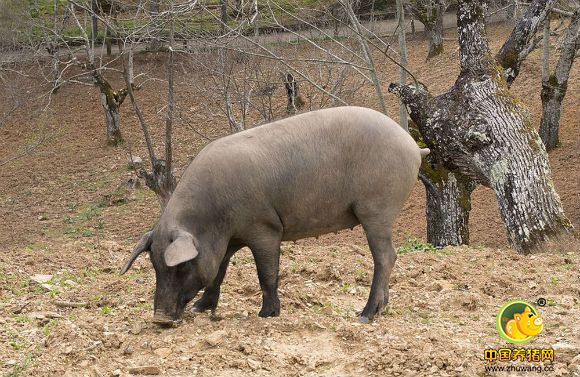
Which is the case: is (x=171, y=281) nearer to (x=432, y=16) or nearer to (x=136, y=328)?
(x=136, y=328)

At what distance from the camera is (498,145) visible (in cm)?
1000

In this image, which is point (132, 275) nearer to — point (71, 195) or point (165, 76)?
point (71, 195)

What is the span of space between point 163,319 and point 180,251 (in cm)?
67

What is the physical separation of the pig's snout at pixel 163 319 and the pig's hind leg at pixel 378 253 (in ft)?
4.91

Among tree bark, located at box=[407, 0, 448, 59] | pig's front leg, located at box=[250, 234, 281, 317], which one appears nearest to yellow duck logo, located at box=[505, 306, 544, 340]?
pig's front leg, located at box=[250, 234, 281, 317]

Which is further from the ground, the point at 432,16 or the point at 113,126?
the point at 432,16

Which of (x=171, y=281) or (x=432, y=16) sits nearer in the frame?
(x=171, y=281)

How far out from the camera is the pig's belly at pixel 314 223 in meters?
6.69

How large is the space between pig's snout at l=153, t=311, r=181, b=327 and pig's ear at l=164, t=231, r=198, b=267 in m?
0.60

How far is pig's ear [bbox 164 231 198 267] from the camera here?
19.8 feet

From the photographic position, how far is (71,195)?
21.4 meters

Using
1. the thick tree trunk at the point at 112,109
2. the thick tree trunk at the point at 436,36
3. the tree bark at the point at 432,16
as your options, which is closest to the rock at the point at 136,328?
the thick tree trunk at the point at 112,109

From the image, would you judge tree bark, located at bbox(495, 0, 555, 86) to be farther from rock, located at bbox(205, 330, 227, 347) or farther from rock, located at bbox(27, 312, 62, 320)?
rock, located at bbox(27, 312, 62, 320)

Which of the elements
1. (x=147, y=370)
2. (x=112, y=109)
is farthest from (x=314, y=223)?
(x=112, y=109)
